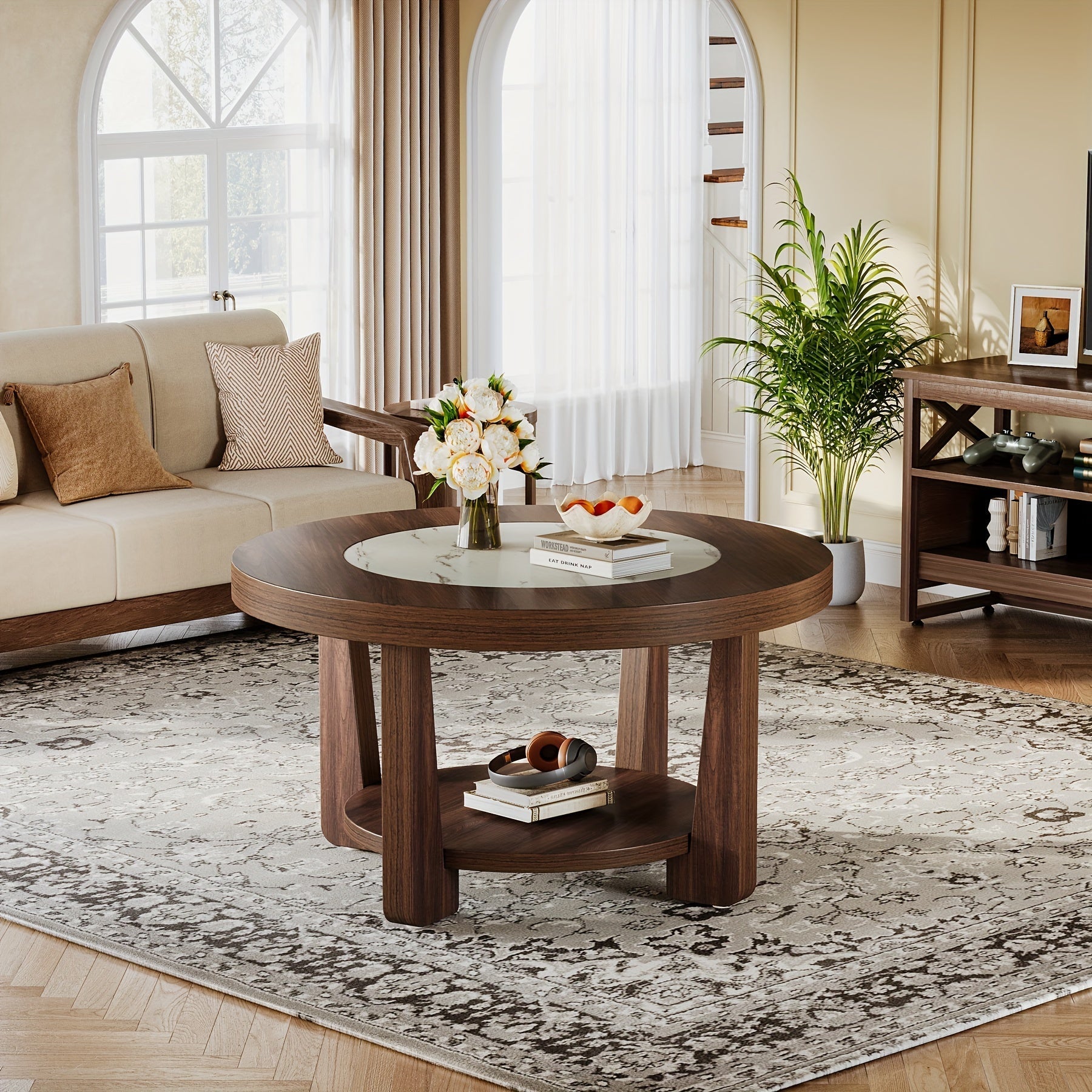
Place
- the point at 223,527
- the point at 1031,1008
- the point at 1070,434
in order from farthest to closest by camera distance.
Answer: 1. the point at 1070,434
2. the point at 223,527
3. the point at 1031,1008

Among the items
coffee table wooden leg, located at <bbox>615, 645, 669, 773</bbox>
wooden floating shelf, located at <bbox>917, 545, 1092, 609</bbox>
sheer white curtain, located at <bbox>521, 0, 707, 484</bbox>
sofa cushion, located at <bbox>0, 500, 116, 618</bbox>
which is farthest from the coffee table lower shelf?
sheer white curtain, located at <bbox>521, 0, 707, 484</bbox>

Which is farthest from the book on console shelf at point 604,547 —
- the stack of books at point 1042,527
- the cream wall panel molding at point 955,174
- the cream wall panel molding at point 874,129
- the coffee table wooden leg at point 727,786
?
the cream wall panel molding at point 874,129

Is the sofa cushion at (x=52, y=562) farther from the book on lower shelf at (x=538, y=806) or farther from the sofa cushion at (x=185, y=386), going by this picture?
the book on lower shelf at (x=538, y=806)

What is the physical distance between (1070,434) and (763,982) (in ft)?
10.6

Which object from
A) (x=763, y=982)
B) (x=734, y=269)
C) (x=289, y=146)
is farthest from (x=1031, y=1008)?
(x=734, y=269)

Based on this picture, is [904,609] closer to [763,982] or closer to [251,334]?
[251,334]

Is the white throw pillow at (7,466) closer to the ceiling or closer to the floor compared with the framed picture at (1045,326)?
closer to the floor

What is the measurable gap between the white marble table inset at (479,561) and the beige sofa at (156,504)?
4.84ft

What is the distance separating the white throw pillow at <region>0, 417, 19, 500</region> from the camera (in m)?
5.33

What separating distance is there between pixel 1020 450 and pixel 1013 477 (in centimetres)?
15

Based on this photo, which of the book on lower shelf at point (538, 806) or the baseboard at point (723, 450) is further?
the baseboard at point (723, 450)

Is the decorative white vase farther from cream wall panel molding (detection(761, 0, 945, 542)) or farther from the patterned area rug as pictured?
the patterned area rug

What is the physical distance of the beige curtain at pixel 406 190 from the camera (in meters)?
7.46

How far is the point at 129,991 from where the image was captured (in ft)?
10.4
